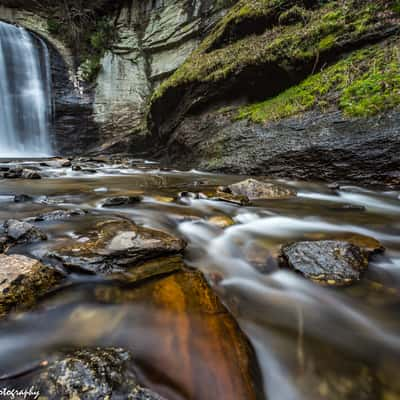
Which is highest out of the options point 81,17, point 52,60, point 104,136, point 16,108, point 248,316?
point 81,17

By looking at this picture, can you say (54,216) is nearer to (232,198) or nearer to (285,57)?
(232,198)

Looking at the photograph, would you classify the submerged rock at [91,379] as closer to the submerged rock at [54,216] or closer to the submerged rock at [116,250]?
the submerged rock at [116,250]

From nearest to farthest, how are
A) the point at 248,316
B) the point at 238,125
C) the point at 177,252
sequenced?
the point at 248,316 → the point at 177,252 → the point at 238,125

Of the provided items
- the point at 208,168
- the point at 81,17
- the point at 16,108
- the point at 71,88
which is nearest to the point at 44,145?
the point at 16,108

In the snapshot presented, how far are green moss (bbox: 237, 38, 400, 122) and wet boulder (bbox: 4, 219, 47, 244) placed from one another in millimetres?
4804

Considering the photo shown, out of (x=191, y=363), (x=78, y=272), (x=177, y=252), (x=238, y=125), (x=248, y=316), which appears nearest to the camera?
(x=191, y=363)

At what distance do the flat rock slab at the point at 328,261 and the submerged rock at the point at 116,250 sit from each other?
76cm

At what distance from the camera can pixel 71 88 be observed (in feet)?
45.4

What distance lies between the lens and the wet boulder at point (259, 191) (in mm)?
3371

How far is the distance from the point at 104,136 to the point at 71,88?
11.4 ft

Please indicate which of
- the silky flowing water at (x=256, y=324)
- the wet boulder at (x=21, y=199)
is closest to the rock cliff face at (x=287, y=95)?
the silky flowing water at (x=256, y=324)

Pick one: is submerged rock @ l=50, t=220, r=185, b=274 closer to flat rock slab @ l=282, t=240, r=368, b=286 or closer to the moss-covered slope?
flat rock slab @ l=282, t=240, r=368, b=286

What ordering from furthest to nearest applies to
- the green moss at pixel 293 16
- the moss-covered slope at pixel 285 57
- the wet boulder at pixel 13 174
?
the green moss at pixel 293 16, the wet boulder at pixel 13 174, the moss-covered slope at pixel 285 57

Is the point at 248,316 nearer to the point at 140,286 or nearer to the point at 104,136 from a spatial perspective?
the point at 140,286
